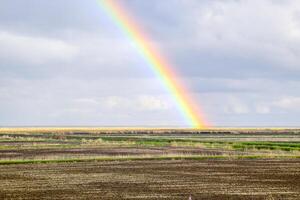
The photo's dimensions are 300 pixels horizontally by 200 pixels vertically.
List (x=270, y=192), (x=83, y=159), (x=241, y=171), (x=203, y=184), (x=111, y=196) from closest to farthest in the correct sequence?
1. (x=111, y=196)
2. (x=270, y=192)
3. (x=203, y=184)
4. (x=241, y=171)
5. (x=83, y=159)

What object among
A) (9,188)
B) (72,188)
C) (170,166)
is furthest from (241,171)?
(9,188)

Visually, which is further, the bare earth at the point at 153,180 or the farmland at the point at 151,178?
the farmland at the point at 151,178

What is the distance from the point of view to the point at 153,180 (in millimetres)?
40906

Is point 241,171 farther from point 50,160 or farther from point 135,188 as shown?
point 50,160

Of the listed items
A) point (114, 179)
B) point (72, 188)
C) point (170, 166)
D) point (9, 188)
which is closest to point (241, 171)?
point (170, 166)

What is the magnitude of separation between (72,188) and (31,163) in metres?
21.1

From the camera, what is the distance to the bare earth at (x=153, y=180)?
32719 mm

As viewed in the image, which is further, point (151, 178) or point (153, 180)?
point (151, 178)

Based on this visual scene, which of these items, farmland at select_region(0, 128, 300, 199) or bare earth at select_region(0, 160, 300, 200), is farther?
farmland at select_region(0, 128, 300, 199)

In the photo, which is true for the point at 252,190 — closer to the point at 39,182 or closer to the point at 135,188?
the point at 135,188

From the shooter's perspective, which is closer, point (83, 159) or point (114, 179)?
point (114, 179)

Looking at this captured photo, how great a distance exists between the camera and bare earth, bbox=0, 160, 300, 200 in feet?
107

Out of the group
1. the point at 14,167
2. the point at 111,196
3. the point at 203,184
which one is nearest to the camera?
the point at 111,196

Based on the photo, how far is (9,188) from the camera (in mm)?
35750
